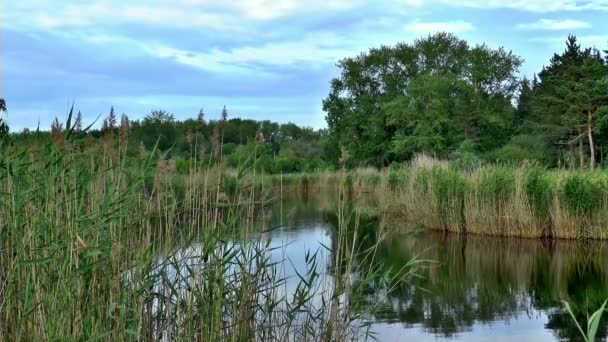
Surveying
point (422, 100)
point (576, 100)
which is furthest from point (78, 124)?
point (422, 100)

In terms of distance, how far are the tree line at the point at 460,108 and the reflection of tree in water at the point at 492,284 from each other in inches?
346

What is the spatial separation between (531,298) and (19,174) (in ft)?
20.8

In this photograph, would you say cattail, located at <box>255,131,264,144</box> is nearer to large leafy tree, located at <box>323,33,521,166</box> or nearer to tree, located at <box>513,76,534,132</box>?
large leafy tree, located at <box>323,33,521,166</box>

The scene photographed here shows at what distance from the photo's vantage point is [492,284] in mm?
8758

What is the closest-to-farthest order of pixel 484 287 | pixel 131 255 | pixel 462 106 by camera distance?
pixel 131 255, pixel 484 287, pixel 462 106

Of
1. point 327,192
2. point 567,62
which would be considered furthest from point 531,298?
point 567,62

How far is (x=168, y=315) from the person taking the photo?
3.43 metres

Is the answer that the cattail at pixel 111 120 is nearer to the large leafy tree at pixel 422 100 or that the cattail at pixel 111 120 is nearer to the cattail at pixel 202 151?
the cattail at pixel 202 151

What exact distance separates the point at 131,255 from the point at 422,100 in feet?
101

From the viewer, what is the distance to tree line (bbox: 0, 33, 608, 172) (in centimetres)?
2609

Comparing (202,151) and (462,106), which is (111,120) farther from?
(462,106)

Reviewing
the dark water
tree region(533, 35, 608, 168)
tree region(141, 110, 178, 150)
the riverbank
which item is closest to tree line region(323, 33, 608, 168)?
tree region(533, 35, 608, 168)

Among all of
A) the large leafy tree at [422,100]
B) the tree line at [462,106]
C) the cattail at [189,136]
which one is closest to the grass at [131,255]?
the cattail at [189,136]

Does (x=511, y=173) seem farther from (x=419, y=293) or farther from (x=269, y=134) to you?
(x=269, y=134)
